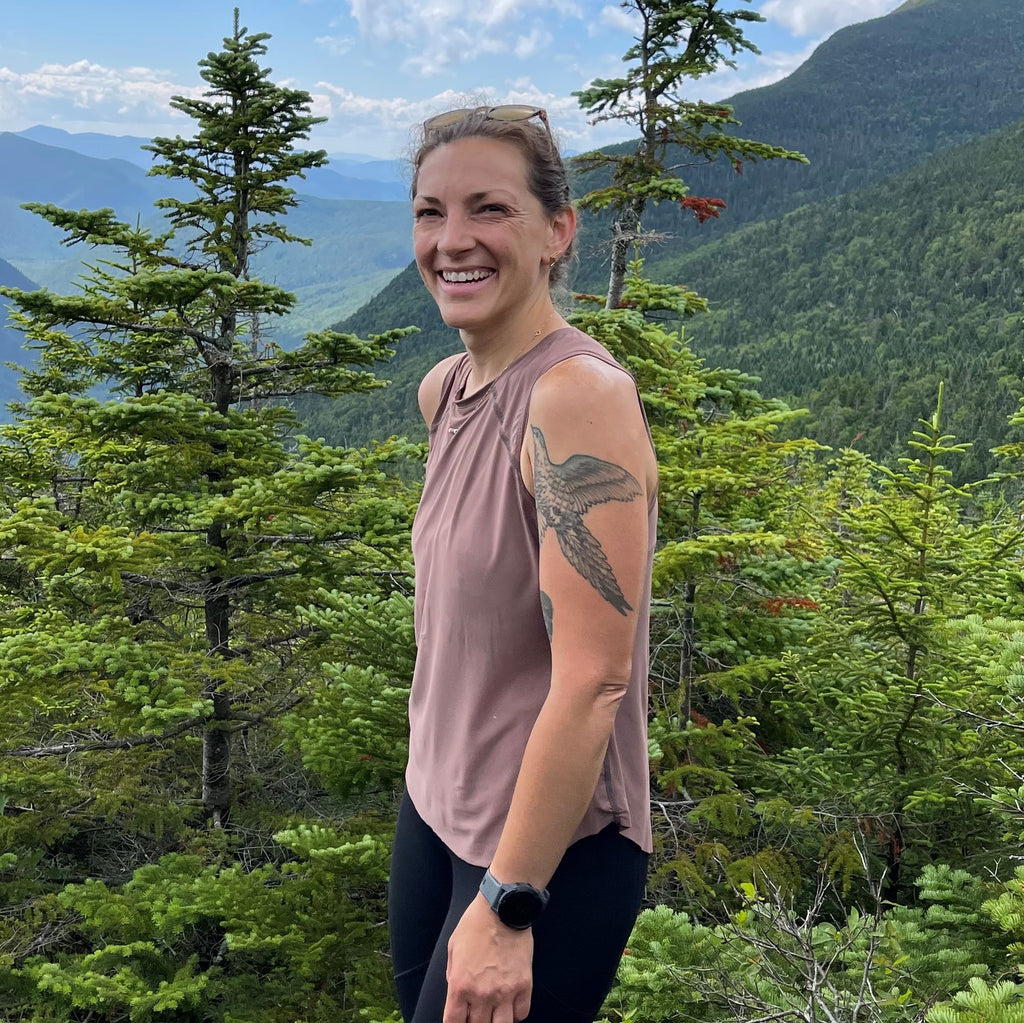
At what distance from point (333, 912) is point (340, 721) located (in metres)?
1.66

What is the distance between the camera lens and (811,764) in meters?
5.45

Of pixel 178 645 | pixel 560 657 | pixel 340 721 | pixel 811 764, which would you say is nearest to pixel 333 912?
pixel 340 721

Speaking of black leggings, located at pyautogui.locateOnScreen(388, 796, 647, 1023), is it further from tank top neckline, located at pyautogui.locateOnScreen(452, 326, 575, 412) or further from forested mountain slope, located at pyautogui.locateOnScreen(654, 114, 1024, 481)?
forested mountain slope, located at pyautogui.locateOnScreen(654, 114, 1024, 481)

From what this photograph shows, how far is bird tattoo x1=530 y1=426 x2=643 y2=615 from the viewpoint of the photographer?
45.2 inches

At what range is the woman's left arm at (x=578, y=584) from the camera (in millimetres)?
1147

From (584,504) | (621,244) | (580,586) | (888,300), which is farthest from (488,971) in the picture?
(888,300)

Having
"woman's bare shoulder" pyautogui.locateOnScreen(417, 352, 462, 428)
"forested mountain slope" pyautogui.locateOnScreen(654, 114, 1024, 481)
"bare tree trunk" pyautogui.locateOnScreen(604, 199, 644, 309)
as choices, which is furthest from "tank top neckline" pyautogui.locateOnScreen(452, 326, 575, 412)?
"forested mountain slope" pyautogui.locateOnScreen(654, 114, 1024, 481)

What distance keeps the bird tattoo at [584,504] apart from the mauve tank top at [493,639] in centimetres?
9

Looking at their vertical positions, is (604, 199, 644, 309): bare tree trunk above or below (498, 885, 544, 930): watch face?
above

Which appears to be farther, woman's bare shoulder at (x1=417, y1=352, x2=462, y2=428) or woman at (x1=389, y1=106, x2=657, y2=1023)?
woman's bare shoulder at (x1=417, y1=352, x2=462, y2=428)

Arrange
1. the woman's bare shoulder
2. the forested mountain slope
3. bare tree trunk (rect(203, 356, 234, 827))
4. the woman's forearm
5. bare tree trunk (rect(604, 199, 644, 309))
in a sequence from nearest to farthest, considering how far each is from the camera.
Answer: the woman's forearm < the woman's bare shoulder < bare tree trunk (rect(203, 356, 234, 827)) < bare tree trunk (rect(604, 199, 644, 309)) < the forested mountain slope

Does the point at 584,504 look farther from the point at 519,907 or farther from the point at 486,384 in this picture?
the point at 519,907

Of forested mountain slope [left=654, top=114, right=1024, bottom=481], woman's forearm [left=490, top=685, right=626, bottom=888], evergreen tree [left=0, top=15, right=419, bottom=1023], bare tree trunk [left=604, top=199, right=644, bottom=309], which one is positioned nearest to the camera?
woman's forearm [left=490, top=685, right=626, bottom=888]

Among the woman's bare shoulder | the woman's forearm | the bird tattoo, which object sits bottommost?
the woman's forearm
